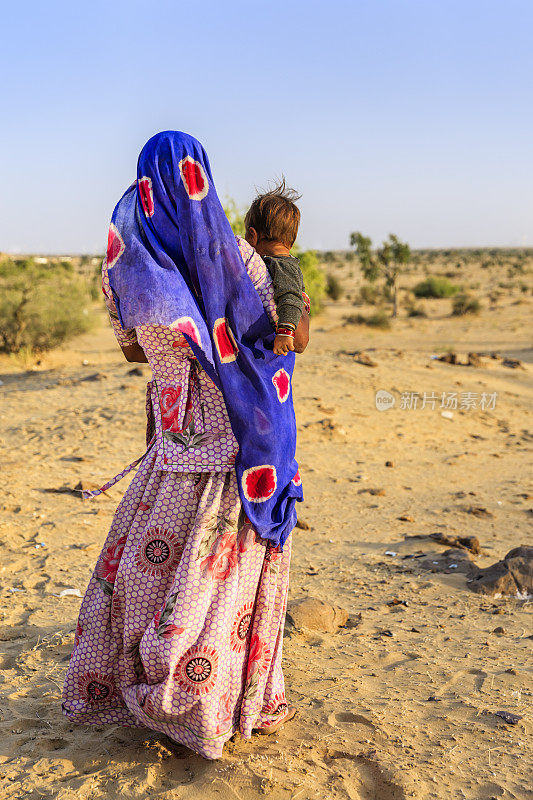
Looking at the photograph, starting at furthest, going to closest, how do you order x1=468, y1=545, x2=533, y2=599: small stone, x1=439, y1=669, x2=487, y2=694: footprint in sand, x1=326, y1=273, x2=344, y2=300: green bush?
x1=326, y1=273, x2=344, y2=300: green bush < x1=468, y1=545, x2=533, y2=599: small stone < x1=439, y1=669, x2=487, y2=694: footprint in sand

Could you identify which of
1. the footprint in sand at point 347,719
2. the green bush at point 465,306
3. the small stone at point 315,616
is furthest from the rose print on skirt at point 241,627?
the green bush at point 465,306

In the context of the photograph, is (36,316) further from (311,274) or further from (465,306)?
(465,306)

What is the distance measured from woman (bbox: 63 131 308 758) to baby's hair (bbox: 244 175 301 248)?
0.14m

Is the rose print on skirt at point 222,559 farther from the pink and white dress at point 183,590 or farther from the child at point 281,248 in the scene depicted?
the child at point 281,248

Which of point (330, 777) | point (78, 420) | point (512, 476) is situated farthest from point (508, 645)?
point (78, 420)

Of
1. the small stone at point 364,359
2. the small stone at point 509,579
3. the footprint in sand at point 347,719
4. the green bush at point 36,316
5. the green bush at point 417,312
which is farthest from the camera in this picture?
the green bush at point 417,312

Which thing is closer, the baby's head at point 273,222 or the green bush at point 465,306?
the baby's head at point 273,222

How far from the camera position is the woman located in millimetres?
2180

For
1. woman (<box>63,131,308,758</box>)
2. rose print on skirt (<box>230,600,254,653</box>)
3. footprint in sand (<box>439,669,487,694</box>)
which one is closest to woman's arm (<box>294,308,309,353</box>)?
woman (<box>63,131,308,758</box>)

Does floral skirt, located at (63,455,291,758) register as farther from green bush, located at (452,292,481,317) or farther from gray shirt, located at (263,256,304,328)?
green bush, located at (452,292,481,317)

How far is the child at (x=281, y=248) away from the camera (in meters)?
2.22

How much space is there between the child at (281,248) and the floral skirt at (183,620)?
0.54 metres

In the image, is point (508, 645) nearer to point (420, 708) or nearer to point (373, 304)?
point (420, 708)

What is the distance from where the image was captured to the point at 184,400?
2314 mm
